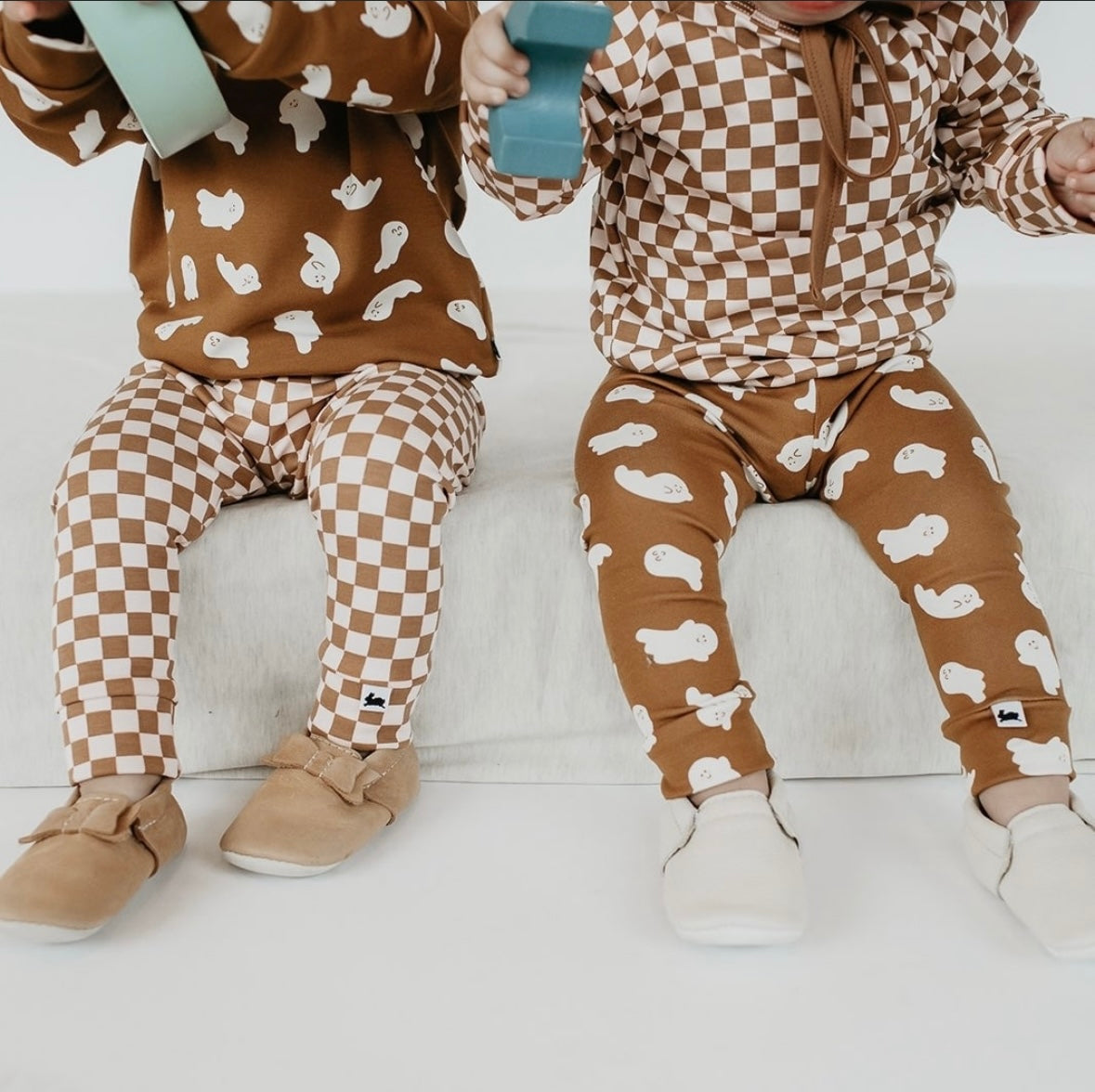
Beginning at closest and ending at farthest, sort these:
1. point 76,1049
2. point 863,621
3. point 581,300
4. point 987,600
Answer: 1. point 76,1049
2. point 987,600
3. point 863,621
4. point 581,300

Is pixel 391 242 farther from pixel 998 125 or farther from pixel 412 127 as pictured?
pixel 998 125

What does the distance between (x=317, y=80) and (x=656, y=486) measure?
1.12ft

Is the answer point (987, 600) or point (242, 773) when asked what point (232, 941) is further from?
point (987, 600)

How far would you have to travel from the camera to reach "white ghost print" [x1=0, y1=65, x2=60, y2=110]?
881 mm

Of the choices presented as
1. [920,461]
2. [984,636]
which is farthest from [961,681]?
[920,461]

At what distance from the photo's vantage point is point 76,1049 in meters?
0.72

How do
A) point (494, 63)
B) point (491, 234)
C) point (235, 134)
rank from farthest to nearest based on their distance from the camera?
point (491, 234)
point (235, 134)
point (494, 63)

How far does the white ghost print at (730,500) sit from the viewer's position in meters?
0.93

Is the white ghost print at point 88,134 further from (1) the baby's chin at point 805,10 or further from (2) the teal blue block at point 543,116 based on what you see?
(1) the baby's chin at point 805,10

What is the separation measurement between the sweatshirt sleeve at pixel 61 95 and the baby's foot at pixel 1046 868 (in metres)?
0.75

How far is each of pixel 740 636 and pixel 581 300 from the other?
2.44ft

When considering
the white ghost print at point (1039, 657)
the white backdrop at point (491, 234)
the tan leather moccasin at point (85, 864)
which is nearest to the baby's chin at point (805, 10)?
the white ghost print at point (1039, 657)

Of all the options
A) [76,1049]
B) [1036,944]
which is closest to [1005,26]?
[1036,944]

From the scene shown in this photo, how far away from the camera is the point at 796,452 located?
0.97 m
